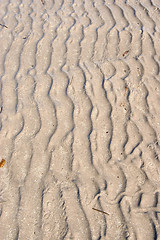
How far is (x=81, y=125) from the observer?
2.91m

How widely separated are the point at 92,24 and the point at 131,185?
Answer: 9.06ft

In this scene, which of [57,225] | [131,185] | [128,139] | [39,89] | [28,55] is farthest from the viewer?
[28,55]

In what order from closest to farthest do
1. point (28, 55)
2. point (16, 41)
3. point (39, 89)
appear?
1. point (39, 89)
2. point (28, 55)
3. point (16, 41)

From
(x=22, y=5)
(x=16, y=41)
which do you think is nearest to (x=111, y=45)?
(x=16, y=41)

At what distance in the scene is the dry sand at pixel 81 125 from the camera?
7.54 ft

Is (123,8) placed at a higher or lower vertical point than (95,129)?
higher

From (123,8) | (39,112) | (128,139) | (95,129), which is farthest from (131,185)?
(123,8)

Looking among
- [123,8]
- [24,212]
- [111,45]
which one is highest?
[123,8]

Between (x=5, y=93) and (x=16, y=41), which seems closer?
(x=5, y=93)

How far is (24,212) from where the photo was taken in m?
2.35

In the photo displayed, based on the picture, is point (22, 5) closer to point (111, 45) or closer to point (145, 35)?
point (111, 45)

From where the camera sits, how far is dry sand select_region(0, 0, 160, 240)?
2.30m

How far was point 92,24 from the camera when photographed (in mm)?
4172

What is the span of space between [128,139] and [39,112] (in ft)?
3.50
